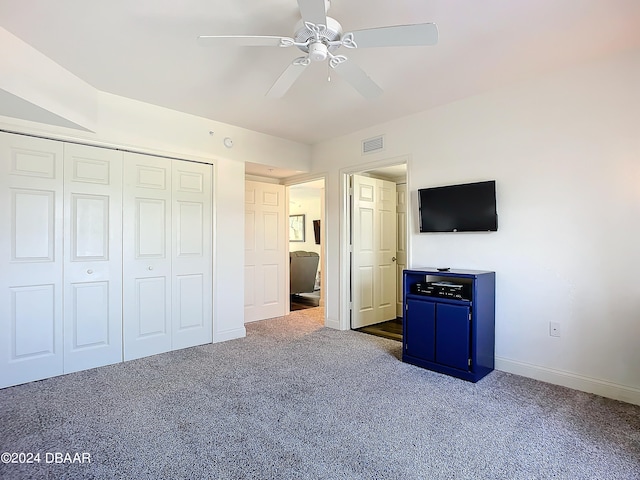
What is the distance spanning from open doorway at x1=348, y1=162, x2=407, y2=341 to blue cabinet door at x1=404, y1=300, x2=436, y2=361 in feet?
2.96

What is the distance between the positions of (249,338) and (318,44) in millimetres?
3264

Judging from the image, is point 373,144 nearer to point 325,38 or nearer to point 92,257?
point 325,38

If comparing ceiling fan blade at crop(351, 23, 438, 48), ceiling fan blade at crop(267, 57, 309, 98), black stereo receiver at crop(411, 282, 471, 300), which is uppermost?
ceiling fan blade at crop(267, 57, 309, 98)

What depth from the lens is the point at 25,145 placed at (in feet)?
9.12

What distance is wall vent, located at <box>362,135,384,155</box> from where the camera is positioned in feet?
13.0

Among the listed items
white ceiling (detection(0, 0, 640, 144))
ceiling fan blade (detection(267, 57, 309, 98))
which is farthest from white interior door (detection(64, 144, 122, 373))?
ceiling fan blade (detection(267, 57, 309, 98))

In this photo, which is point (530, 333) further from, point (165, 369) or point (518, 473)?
point (165, 369)

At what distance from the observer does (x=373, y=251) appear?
15.6ft

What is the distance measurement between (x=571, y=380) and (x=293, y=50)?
129 inches

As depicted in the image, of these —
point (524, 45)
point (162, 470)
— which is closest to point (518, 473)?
point (162, 470)

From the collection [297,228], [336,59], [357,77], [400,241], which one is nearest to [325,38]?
[336,59]

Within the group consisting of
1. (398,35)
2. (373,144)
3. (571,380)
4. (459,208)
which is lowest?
(571,380)

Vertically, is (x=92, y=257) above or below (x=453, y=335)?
above

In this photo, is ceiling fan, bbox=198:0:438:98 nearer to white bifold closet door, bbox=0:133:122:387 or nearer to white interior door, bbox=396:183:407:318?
white bifold closet door, bbox=0:133:122:387
